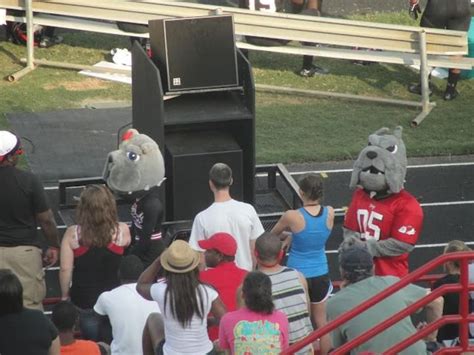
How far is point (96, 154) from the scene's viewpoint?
14344 mm

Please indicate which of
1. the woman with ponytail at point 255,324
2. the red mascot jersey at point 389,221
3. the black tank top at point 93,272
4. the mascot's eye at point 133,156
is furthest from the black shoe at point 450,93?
the woman with ponytail at point 255,324

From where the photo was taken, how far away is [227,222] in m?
8.95

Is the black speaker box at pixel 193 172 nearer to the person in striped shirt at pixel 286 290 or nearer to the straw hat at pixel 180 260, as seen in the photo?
the person in striped shirt at pixel 286 290

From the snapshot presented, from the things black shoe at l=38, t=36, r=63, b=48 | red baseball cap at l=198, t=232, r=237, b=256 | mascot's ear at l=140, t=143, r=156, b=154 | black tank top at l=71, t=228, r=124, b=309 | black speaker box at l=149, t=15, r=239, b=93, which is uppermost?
black speaker box at l=149, t=15, r=239, b=93

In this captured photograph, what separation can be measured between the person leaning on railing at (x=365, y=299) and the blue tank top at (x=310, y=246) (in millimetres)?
1333

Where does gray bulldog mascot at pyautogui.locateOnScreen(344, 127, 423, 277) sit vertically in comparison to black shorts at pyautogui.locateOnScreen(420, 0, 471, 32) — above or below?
below

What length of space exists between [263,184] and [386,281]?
588 centimetres

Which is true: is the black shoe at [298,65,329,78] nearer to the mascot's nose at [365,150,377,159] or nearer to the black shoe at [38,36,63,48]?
the black shoe at [38,36,63,48]

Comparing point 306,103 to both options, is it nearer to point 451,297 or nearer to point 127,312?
point 451,297

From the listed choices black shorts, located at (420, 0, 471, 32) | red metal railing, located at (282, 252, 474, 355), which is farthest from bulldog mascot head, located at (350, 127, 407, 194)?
black shorts, located at (420, 0, 471, 32)

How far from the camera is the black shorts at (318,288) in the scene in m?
9.18

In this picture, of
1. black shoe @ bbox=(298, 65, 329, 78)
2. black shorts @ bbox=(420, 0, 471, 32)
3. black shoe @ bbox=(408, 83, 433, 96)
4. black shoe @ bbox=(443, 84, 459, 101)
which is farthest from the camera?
black shoe @ bbox=(298, 65, 329, 78)

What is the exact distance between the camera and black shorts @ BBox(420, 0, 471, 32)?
16750mm

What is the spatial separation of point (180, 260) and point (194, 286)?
7.1 inches
